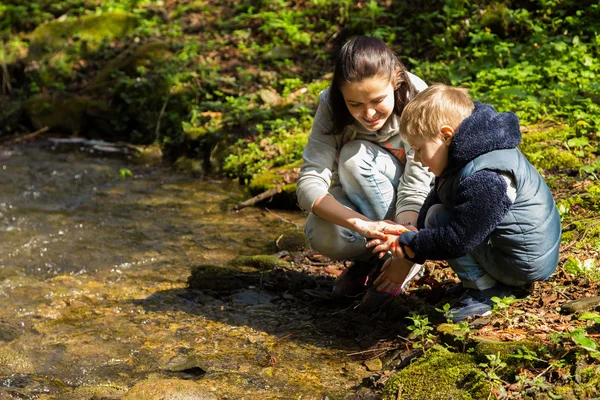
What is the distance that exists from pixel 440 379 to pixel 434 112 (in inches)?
42.7

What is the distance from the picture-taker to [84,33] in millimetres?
11008

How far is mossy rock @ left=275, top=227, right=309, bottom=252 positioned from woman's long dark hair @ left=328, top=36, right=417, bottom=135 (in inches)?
58.0

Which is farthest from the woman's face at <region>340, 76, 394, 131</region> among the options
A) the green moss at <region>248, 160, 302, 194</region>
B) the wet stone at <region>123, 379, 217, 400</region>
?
the green moss at <region>248, 160, 302, 194</region>

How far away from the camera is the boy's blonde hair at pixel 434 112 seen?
2.84 metres

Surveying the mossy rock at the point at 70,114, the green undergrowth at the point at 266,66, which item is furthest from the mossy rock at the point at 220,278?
the mossy rock at the point at 70,114

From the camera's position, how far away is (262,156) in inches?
264

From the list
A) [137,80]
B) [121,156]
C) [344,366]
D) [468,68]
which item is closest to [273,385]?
[344,366]

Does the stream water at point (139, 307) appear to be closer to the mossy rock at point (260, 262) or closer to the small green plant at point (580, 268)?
the mossy rock at point (260, 262)

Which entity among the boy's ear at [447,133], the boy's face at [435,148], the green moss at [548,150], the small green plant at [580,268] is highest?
the boy's ear at [447,133]

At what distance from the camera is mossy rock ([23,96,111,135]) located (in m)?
9.01

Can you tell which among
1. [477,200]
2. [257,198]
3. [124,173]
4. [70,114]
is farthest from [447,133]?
[70,114]

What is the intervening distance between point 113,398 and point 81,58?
28.9 feet

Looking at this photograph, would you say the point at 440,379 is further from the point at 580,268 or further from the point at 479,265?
the point at 580,268

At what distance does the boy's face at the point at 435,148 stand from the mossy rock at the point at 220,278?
5.23 feet
